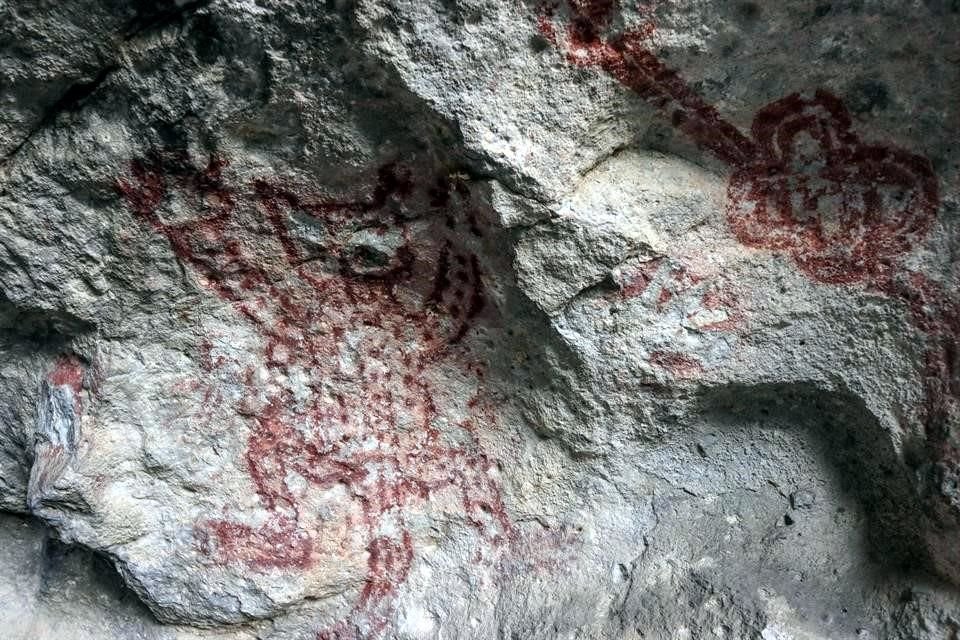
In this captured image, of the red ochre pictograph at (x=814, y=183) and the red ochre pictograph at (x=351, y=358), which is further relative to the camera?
the red ochre pictograph at (x=351, y=358)

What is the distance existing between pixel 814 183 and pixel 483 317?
552mm

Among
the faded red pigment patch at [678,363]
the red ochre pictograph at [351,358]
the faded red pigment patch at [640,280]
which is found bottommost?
the red ochre pictograph at [351,358]

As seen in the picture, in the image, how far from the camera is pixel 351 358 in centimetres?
126

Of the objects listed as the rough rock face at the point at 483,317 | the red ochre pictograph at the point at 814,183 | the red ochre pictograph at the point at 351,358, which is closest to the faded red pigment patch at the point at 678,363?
the rough rock face at the point at 483,317

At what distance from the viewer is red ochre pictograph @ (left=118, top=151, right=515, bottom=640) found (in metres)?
1.14

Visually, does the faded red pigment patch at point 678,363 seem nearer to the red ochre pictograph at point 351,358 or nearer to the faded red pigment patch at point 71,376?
the red ochre pictograph at point 351,358

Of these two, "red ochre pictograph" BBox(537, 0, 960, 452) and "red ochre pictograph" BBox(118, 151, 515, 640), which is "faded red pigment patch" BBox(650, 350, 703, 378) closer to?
"red ochre pictograph" BBox(537, 0, 960, 452)

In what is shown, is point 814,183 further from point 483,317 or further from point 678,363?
point 483,317

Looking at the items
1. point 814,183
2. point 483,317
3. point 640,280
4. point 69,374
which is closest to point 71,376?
point 69,374

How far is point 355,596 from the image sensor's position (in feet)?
4.24

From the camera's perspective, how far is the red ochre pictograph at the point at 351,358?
1144 millimetres

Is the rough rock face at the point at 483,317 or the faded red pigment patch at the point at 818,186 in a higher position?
the faded red pigment patch at the point at 818,186

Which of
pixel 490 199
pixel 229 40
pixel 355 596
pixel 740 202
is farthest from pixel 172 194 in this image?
pixel 740 202

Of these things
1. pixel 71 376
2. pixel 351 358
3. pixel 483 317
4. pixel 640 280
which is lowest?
pixel 71 376
